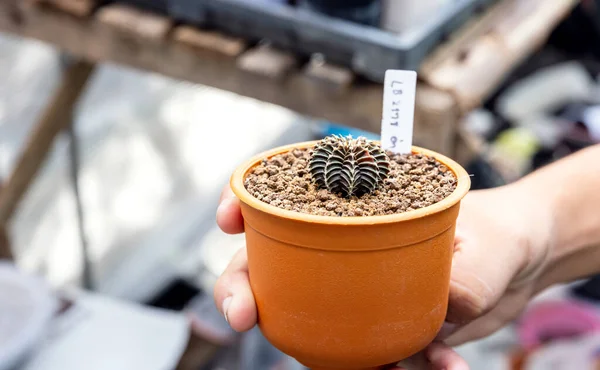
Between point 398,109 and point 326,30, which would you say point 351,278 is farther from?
point 326,30

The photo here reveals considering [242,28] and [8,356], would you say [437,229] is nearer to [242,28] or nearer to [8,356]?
[242,28]

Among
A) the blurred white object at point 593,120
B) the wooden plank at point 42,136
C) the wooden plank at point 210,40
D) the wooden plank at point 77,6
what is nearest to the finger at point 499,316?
the wooden plank at point 210,40

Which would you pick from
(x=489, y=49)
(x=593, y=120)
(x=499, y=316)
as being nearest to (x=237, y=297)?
(x=499, y=316)

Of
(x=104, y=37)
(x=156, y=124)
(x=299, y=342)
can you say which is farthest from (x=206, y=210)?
(x=299, y=342)

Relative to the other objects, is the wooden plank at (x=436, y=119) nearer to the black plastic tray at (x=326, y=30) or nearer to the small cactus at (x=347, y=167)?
the black plastic tray at (x=326, y=30)

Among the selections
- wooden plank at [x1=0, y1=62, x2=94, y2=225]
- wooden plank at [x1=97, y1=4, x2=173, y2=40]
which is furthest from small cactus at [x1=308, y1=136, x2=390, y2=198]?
wooden plank at [x1=0, y1=62, x2=94, y2=225]
